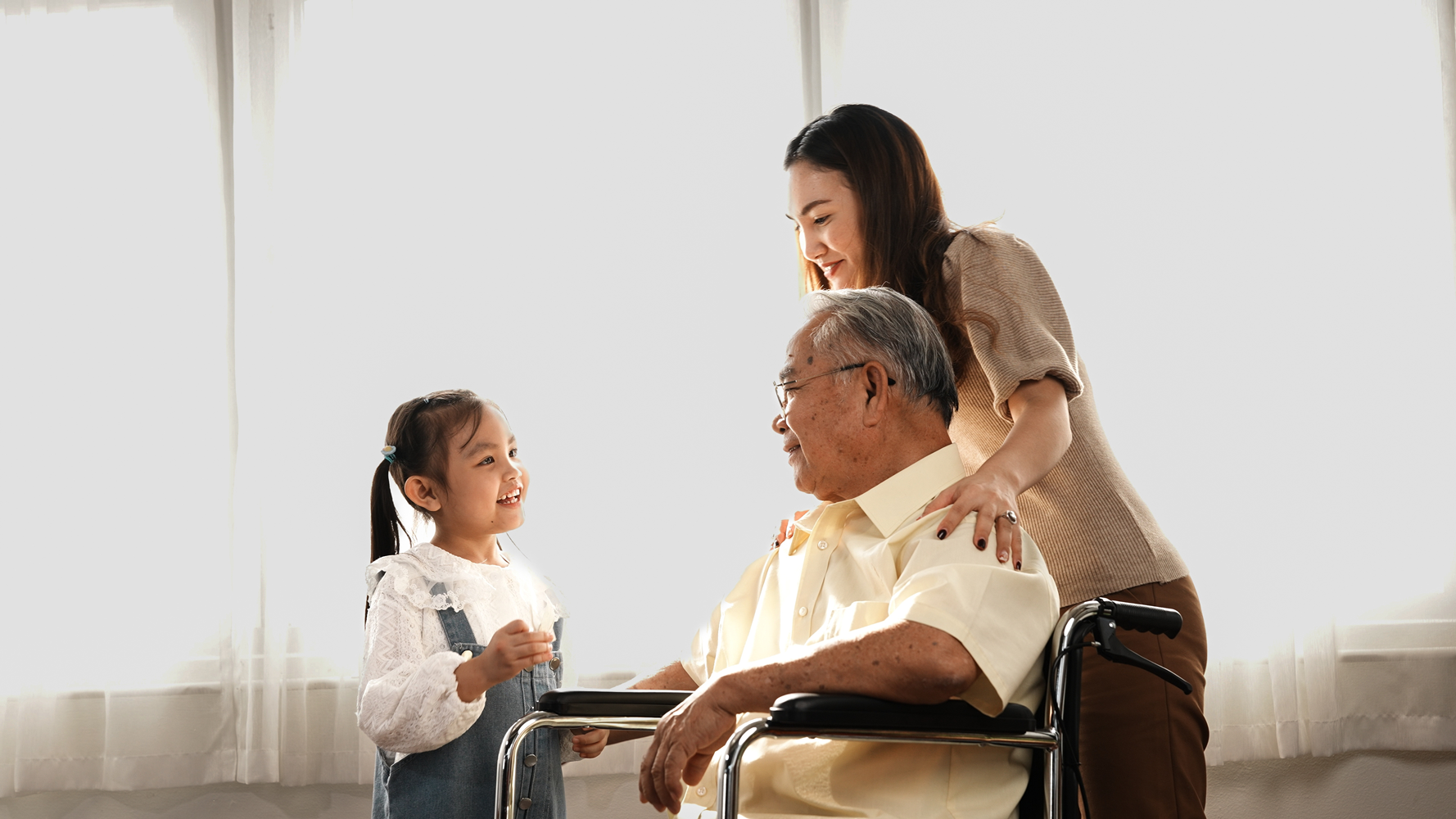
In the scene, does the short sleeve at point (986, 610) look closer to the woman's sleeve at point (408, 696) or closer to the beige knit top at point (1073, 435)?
the beige knit top at point (1073, 435)

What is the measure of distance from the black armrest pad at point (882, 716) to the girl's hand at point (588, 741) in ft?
1.90

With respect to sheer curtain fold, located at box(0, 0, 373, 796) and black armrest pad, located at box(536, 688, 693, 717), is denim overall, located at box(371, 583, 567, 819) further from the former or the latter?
sheer curtain fold, located at box(0, 0, 373, 796)

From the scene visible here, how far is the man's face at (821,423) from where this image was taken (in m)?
1.42

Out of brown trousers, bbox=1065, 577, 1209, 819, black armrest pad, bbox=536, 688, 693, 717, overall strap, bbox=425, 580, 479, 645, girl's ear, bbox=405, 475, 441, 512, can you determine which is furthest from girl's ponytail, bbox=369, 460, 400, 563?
brown trousers, bbox=1065, 577, 1209, 819

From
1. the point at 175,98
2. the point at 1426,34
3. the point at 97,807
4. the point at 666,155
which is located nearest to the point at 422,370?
the point at 666,155

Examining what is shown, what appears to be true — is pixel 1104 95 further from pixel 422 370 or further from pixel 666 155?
pixel 422 370

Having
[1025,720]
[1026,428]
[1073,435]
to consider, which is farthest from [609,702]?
[1073,435]

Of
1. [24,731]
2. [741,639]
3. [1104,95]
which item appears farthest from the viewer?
[1104,95]

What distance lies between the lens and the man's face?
1421mm

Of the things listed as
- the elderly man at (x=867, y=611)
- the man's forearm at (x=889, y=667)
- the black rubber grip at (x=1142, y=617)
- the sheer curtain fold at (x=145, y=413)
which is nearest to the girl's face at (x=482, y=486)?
the elderly man at (x=867, y=611)

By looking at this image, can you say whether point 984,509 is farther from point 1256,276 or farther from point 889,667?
point 1256,276

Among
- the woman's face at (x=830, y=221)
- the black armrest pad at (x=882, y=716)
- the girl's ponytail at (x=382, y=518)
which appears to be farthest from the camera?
the girl's ponytail at (x=382, y=518)

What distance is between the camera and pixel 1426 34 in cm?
272

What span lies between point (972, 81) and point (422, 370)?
1.60m
